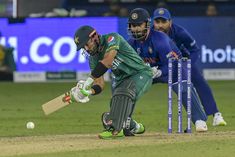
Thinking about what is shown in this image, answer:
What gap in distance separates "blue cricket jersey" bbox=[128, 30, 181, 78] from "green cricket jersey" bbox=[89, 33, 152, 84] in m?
0.67

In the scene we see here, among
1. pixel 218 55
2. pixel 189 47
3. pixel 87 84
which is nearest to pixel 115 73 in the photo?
pixel 87 84

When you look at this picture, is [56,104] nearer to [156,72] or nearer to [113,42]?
[113,42]

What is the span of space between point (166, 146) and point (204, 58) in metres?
13.9

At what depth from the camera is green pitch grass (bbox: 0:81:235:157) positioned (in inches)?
394

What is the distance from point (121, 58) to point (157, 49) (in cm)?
104

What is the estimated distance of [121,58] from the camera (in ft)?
36.7

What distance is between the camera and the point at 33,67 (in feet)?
79.6

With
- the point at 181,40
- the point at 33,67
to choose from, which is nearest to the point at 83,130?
the point at 181,40

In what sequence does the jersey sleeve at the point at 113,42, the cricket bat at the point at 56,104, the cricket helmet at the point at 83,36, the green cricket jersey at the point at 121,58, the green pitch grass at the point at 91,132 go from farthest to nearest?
1. the cricket bat at the point at 56,104
2. the green cricket jersey at the point at 121,58
3. the jersey sleeve at the point at 113,42
4. the cricket helmet at the point at 83,36
5. the green pitch grass at the point at 91,132

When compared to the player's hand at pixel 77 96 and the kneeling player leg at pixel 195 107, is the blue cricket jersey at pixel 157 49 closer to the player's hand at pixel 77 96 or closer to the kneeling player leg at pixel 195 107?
the kneeling player leg at pixel 195 107

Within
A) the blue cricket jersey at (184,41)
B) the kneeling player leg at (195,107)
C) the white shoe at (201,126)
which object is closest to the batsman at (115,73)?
the kneeling player leg at (195,107)

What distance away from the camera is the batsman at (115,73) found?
10.9 meters

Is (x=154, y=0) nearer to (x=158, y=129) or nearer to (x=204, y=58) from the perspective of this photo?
(x=204, y=58)

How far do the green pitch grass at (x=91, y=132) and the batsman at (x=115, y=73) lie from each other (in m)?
0.33
